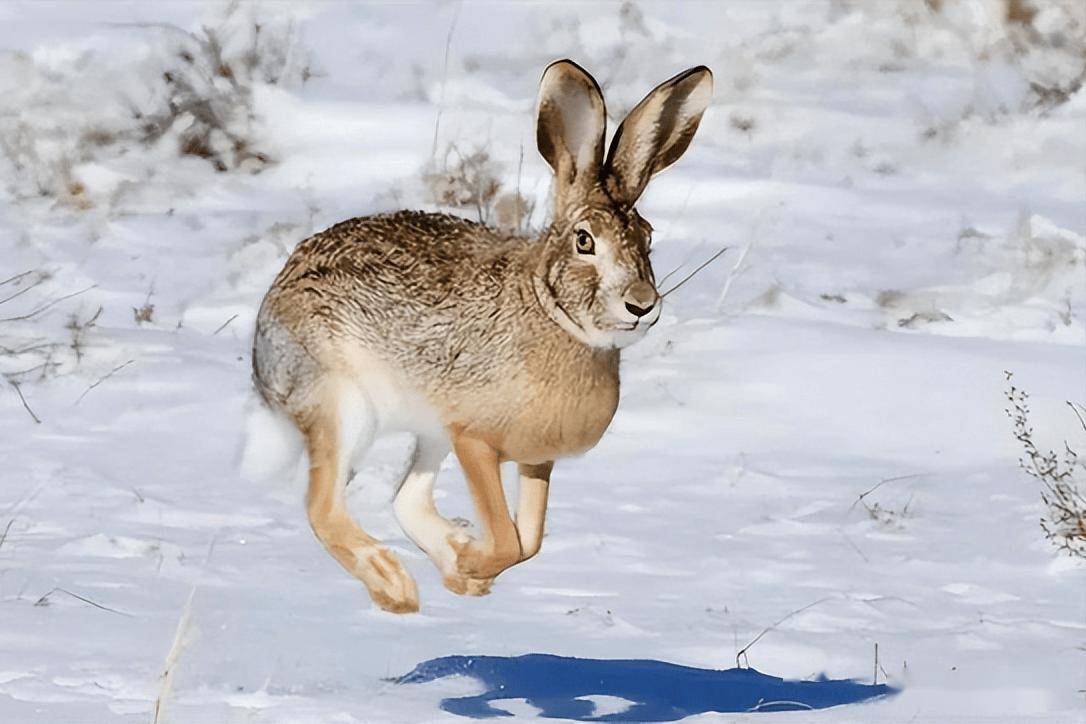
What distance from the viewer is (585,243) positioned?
316 centimetres

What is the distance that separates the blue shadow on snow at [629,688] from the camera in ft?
12.6

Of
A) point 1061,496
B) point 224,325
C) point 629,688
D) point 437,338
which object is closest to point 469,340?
point 437,338

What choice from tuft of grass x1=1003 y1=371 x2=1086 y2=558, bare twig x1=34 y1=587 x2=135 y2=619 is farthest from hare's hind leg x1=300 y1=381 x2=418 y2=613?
tuft of grass x1=1003 y1=371 x2=1086 y2=558

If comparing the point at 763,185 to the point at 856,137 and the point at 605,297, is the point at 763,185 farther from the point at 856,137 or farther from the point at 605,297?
the point at 605,297

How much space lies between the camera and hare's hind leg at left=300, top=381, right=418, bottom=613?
337cm

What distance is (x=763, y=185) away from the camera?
29.5 feet

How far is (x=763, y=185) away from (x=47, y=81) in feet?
10.4

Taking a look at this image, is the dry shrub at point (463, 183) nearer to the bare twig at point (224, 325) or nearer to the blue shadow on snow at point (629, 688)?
the bare twig at point (224, 325)

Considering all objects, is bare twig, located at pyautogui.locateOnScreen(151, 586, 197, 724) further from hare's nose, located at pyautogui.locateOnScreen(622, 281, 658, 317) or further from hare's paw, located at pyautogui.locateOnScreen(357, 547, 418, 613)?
hare's nose, located at pyautogui.locateOnScreen(622, 281, 658, 317)

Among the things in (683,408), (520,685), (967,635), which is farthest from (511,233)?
(683,408)

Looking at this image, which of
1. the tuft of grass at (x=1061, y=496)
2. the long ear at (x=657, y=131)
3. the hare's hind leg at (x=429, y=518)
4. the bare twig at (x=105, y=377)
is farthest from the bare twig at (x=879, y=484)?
the long ear at (x=657, y=131)

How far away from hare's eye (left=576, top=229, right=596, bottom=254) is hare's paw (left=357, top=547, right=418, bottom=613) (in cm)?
59

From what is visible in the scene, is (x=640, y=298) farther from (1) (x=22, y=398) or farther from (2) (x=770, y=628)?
(1) (x=22, y=398)

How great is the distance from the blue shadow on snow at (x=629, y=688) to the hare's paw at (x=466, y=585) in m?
0.40
